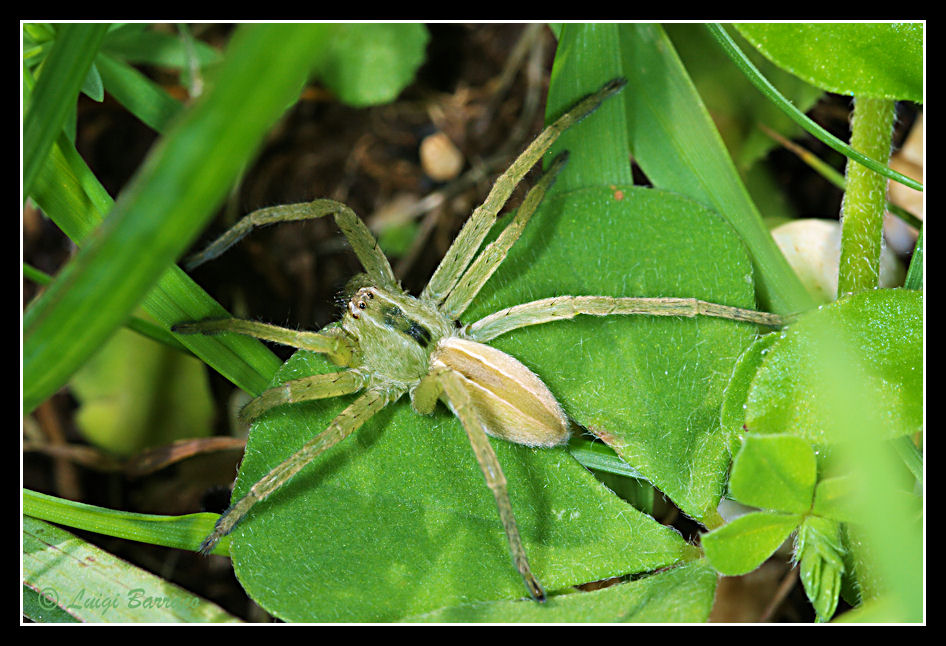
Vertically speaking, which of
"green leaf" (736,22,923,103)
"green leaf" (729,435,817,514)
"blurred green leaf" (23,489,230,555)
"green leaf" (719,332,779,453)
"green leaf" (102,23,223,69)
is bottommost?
"blurred green leaf" (23,489,230,555)

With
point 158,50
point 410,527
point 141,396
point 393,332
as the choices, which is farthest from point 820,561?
point 158,50

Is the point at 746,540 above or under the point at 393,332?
under

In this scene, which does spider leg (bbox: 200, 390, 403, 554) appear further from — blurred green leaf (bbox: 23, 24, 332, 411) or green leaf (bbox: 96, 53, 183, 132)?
green leaf (bbox: 96, 53, 183, 132)

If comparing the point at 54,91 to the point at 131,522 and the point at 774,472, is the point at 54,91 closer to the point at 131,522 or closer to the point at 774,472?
the point at 131,522

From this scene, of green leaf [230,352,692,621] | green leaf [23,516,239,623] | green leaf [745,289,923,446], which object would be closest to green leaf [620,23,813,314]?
green leaf [745,289,923,446]

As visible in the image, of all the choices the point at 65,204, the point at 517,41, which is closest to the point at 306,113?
the point at 517,41
